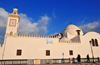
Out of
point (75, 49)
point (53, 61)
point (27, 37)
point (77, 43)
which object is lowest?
point (53, 61)

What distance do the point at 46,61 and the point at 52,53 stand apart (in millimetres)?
6420

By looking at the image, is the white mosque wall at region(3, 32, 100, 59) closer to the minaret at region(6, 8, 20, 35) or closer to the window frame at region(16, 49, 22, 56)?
the window frame at region(16, 49, 22, 56)

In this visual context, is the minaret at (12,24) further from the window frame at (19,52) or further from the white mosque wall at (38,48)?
the window frame at (19,52)

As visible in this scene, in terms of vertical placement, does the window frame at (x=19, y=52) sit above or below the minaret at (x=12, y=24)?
below

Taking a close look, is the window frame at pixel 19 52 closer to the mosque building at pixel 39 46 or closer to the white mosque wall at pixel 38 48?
the mosque building at pixel 39 46

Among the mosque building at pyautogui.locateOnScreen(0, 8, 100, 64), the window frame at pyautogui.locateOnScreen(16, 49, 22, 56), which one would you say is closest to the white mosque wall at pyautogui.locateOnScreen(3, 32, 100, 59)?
the mosque building at pyautogui.locateOnScreen(0, 8, 100, 64)

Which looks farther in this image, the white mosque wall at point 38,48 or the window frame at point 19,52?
the window frame at point 19,52

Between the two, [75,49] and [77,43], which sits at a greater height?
[77,43]

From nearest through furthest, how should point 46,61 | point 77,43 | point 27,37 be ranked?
point 46,61 → point 27,37 → point 77,43

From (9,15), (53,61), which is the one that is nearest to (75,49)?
(53,61)

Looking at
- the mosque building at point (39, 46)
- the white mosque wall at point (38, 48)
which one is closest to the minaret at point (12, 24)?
the mosque building at point (39, 46)

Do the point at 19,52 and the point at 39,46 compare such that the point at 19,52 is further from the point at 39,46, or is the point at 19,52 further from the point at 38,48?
the point at 39,46

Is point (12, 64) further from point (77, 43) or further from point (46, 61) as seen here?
point (77, 43)

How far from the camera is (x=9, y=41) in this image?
17.7 m
